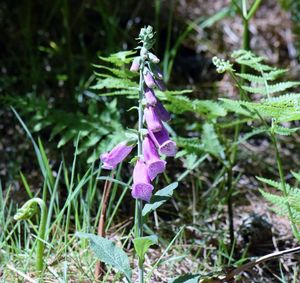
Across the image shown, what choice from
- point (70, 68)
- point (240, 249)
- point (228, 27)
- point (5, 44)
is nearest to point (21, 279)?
point (240, 249)

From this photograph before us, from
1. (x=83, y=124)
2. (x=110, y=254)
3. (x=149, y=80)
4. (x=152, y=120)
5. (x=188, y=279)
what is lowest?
(x=188, y=279)

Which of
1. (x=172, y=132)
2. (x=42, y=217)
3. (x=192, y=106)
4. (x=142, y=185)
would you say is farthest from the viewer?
(x=172, y=132)

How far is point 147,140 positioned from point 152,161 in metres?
0.10

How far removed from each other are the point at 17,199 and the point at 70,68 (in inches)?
47.2

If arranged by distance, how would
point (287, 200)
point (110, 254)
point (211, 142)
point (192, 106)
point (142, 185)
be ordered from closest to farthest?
point (142, 185)
point (110, 254)
point (287, 200)
point (192, 106)
point (211, 142)

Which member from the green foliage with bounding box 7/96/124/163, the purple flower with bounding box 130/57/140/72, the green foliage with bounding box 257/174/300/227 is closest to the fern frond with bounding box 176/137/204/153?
the green foliage with bounding box 7/96/124/163

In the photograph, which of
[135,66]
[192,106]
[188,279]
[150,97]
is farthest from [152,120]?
[192,106]

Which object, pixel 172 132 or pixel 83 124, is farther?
pixel 172 132

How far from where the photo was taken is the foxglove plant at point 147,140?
7.06 feet

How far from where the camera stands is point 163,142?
2195mm

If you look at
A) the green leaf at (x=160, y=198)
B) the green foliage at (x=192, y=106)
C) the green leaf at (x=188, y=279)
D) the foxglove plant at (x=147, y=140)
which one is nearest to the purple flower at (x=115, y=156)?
the foxglove plant at (x=147, y=140)

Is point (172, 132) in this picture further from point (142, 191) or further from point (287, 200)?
point (142, 191)

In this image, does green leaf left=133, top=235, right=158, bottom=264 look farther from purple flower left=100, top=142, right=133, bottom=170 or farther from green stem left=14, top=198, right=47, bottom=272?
green stem left=14, top=198, right=47, bottom=272

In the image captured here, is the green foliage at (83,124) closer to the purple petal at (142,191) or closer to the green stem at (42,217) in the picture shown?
the green stem at (42,217)
